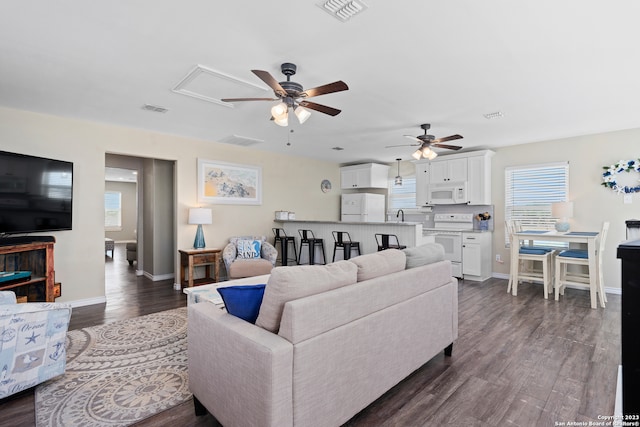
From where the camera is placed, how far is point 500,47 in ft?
8.09

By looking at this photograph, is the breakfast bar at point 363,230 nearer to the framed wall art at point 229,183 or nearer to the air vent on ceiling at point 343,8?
the framed wall art at point 229,183

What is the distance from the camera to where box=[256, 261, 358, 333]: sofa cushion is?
1621mm

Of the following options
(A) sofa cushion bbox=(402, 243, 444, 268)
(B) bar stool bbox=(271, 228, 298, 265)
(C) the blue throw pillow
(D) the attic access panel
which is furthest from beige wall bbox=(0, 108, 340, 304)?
(A) sofa cushion bbox=(402, 243, 444, 268)

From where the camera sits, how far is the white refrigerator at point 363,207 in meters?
7.48

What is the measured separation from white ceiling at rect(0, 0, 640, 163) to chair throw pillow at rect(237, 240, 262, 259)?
207 cm

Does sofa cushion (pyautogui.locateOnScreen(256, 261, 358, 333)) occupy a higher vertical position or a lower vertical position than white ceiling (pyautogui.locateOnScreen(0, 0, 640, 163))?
lower

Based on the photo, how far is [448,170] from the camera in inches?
249

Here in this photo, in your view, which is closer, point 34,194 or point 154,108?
point 34,194

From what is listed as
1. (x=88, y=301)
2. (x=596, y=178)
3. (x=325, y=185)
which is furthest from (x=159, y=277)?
(x=596, y=178)

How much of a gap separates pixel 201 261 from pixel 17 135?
9.01 ft

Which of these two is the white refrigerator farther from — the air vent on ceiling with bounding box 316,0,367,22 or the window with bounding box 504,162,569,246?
the air vent on ceiling with bounding box 316,0,367,22

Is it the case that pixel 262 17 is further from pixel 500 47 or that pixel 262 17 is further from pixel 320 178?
pixel 320 178

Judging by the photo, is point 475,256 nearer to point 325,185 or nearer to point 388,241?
point 388,241

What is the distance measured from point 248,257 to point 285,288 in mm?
3889
